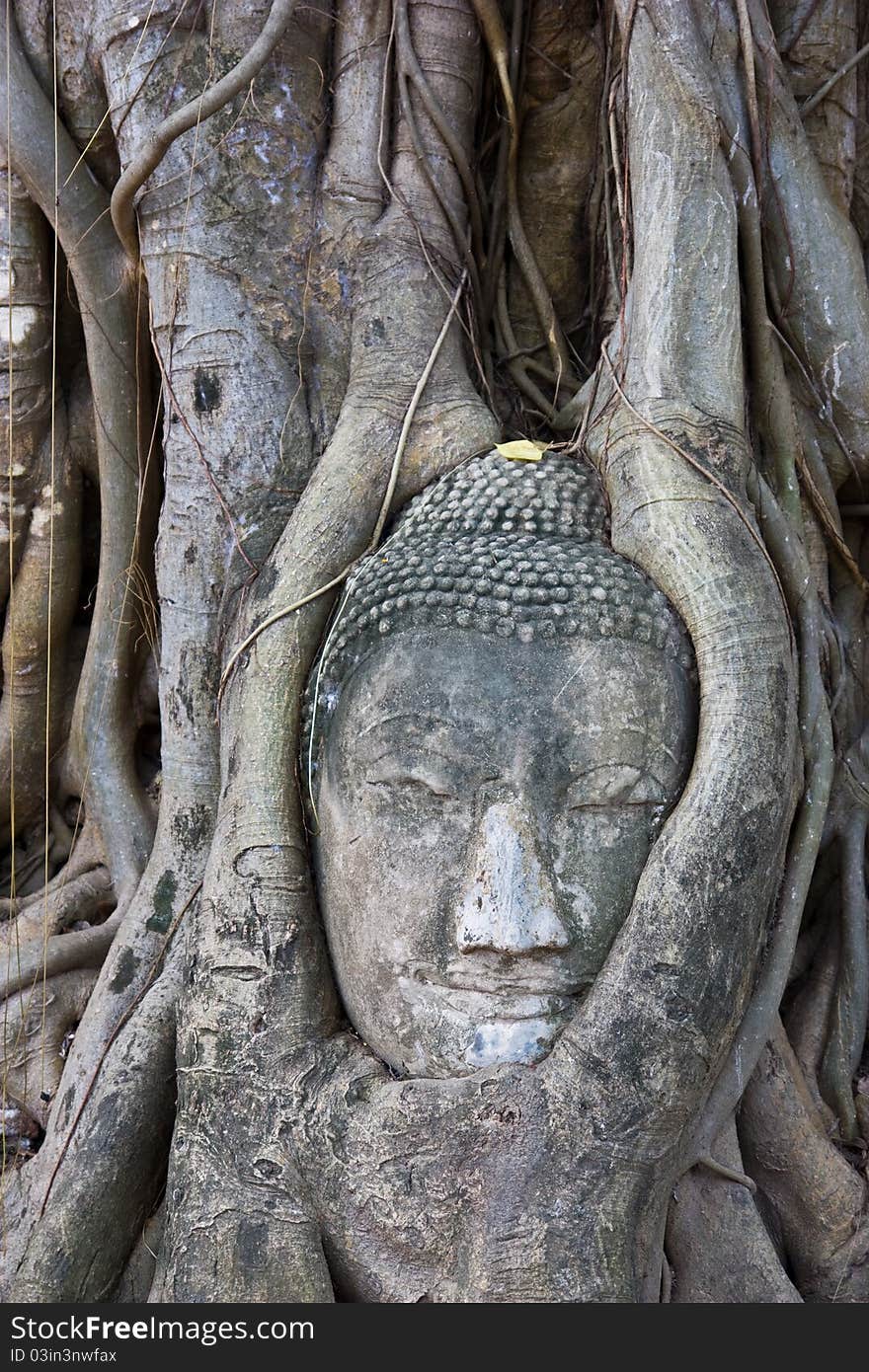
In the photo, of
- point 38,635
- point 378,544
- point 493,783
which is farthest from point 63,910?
point 493,783

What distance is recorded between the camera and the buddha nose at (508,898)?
2023mm

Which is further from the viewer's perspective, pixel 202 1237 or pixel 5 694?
pixel 5 694

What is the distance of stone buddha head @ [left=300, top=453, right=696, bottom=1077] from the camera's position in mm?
2082

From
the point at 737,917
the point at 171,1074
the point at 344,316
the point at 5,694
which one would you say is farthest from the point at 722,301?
the point at 5,694

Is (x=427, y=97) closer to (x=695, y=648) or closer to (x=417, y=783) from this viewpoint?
(x=695, y=648)

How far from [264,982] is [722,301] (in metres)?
1.49

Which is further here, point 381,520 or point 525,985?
point 381,520

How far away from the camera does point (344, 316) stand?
2.73 metres

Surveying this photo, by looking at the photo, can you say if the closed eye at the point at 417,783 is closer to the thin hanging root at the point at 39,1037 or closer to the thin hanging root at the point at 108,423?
the thin hanging root at the point at 108,423

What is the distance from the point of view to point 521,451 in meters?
2.42

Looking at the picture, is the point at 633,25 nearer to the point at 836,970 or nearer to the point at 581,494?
the point at 581,494

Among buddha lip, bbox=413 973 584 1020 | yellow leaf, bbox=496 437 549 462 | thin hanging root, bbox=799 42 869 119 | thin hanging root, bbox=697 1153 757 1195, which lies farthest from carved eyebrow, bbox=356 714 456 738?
thin hanging root, bbox=799 42 869 119

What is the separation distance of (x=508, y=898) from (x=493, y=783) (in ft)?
0.63

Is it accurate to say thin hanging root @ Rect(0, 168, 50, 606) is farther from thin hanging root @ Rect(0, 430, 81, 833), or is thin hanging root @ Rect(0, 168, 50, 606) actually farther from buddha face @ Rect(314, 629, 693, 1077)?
buddha face @ Rect(314, 629, 693, 1077)
